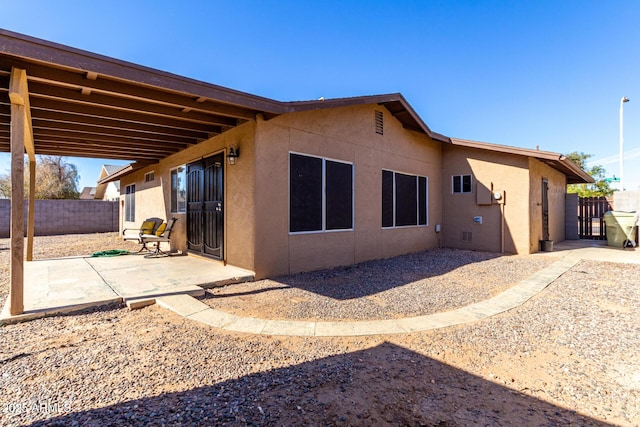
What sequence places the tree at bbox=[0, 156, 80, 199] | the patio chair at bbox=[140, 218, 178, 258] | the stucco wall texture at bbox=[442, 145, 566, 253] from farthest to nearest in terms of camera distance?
the tree at bbox=[0, 156, 80, 199]
the stucco wall texture at bbox=[442, 145, 566, 253]
the patio chair at bbox=[140, 218, 178, 258]

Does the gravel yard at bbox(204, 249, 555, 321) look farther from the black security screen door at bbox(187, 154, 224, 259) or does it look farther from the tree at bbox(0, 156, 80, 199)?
the tree at bbox(0, 156, 80, 199)


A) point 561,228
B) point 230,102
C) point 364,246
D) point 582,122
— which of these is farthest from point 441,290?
point 582,122

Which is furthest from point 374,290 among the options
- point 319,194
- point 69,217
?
point 69,217

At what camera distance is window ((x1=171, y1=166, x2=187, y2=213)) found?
7.49 meters

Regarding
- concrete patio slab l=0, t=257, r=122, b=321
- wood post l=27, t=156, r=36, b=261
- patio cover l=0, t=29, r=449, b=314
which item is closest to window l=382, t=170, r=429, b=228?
patio cover l=0, t=29, r=449, b=314

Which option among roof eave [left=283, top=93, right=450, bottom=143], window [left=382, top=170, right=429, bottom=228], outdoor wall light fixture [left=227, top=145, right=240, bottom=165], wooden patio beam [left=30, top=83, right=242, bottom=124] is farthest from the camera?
window [left=382, top=170, right=429, bottom=228]

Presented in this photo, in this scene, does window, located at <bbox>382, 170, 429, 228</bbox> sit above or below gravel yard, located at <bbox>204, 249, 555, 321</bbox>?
above

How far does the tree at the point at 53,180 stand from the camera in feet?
76.9

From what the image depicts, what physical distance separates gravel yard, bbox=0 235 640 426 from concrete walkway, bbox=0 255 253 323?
0.24 meters

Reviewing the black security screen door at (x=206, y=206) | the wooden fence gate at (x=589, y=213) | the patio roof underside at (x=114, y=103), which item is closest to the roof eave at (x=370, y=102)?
the patio roof underside at (x=114, y=103)

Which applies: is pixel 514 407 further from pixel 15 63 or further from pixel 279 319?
pixel 15 63

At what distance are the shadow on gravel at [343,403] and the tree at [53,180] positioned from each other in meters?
29.2

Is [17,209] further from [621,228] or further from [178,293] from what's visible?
[621,228]

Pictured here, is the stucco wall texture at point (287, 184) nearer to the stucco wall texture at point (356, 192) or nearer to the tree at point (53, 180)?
the stucco wall texture at point (356, 192)
